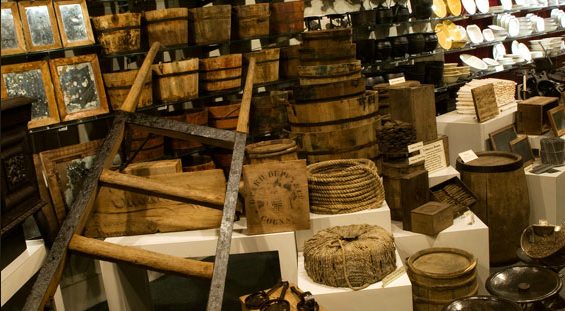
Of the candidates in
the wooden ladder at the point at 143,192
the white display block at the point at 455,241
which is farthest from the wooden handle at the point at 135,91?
the white display block at the point at 455,241

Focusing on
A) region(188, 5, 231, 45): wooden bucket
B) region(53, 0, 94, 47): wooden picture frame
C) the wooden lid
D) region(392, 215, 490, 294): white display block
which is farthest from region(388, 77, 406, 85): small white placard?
region(53, 0, 94, 47): wooden picture frame

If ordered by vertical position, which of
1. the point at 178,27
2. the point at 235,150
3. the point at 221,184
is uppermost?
the point at 178,27

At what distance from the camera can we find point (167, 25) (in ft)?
13.0

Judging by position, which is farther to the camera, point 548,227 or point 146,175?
point 548,227

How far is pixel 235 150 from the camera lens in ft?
8.55

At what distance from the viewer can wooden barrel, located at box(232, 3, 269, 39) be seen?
4473 mm

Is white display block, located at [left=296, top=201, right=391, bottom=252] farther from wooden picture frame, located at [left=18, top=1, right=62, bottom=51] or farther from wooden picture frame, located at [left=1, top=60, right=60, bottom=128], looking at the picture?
wooden picture frame, located at [left=18, top=1, right=62, bottom=51]

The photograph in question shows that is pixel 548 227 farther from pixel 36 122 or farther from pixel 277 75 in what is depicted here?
pixel 36 122

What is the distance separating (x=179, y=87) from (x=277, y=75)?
3.31 feet

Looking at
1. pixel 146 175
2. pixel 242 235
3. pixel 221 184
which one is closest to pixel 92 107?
pixel 146 175

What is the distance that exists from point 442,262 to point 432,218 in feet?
0.89

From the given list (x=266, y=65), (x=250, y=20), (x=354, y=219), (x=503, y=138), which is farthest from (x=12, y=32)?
(x=503, y=138)

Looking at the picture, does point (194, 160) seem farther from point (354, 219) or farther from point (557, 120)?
point (557, 120)

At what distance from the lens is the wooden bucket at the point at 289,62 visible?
473cm
